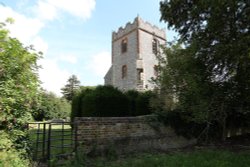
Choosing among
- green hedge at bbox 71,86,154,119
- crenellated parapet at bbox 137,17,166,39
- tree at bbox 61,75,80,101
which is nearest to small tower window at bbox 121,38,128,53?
crenellated parapet at bbox 137,17,166,39

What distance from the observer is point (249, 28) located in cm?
876

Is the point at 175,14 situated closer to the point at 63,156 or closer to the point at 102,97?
the point at 102,97

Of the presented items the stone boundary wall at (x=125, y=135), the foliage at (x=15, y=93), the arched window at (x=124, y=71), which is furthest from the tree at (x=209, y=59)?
the arched window at (x=124, y=71)

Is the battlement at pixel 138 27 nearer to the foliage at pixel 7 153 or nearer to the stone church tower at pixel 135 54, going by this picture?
the stone church tower at pixel 135 54

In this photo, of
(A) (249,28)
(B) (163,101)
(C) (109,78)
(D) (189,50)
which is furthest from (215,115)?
(C) (109,78)

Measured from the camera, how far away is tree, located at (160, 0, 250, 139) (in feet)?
28.6

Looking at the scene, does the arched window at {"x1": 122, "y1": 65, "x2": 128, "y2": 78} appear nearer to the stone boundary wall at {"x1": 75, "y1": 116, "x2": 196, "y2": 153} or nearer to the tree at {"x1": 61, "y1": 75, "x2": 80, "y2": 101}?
the stone boundary wall at {"x1": 75, "y1": 116, "x2": 196, "y2": 153}

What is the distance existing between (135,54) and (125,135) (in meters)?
19.8

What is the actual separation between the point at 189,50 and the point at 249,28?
7.77 feet

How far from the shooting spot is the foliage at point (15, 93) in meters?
4.63

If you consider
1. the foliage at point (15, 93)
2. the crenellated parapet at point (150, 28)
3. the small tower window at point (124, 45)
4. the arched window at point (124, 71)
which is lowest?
the foliage at point (15, 93)

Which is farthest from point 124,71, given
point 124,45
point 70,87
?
point 70,87

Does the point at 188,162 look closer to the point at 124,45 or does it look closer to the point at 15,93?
the point at 15,93

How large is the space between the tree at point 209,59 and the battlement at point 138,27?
17.7 metres
